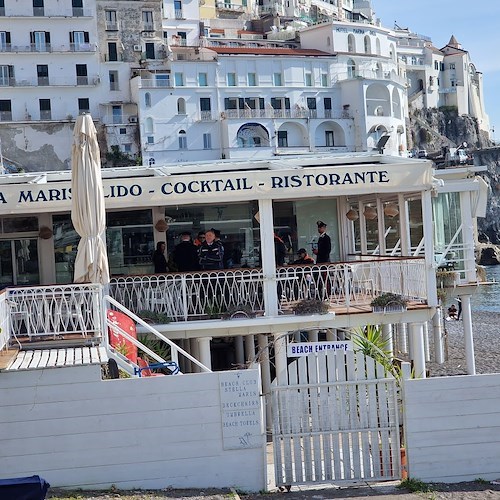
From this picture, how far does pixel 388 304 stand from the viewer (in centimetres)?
1731

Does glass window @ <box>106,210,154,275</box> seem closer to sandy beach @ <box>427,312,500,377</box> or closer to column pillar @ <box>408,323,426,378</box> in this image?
column pillar @ <box>408,323,426,378</box>

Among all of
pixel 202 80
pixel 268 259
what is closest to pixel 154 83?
pixel 202 80

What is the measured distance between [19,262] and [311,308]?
6997 mm

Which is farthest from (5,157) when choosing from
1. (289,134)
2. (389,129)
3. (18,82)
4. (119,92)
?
(389,129)

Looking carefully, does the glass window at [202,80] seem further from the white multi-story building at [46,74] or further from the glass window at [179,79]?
the white multi-story building at [46,74]

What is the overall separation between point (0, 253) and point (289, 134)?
73.8 metres

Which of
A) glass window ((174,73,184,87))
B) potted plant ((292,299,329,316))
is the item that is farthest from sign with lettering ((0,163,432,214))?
glass window ((174,73,184,87))

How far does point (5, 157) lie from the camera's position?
261ft

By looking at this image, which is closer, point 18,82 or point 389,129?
point 18,82

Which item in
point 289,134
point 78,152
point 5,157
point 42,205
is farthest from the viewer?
point 289,134

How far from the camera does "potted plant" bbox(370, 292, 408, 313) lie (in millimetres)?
17328

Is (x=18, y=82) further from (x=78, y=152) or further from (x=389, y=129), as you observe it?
(x=78, y=152)

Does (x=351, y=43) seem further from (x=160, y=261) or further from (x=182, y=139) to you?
(x=160, y=261)

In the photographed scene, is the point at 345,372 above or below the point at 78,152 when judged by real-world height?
below
